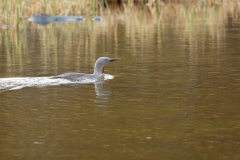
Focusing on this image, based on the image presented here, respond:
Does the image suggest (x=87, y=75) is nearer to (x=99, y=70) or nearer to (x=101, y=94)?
(x=99, y=70)

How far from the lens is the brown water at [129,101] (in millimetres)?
7156

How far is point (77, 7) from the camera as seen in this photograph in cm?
2855

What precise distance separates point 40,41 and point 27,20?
755 cm

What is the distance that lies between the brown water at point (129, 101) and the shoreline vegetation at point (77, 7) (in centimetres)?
307

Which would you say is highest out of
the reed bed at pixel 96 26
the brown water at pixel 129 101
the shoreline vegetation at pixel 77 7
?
the shoreline vegetation at pixel 77 7

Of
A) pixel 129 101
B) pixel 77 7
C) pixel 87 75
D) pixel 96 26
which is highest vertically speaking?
pixel 77 7

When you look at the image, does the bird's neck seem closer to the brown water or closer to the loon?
the loon

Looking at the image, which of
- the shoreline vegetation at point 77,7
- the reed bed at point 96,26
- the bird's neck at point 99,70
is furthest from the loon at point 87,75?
the shoreline vegetation at point 77,7

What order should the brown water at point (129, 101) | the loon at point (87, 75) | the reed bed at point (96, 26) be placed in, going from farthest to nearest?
the reed bed at point (96, 26) < the loon at point (87, 75) < the brown water at point (129, 101)

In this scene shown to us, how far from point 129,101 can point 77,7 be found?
19069mm

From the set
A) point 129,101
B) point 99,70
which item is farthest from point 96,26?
point 129,101

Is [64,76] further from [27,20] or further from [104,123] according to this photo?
[27,20]

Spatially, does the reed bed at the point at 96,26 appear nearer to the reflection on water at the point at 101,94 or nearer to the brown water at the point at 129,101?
the brown water at the point at 129,101

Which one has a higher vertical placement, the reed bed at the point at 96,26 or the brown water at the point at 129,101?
the reed bed at the point at 96,26
